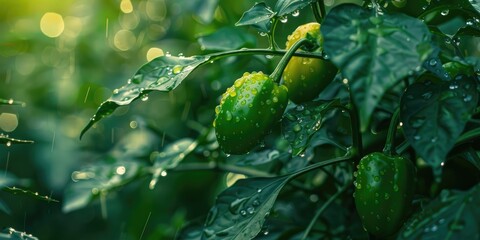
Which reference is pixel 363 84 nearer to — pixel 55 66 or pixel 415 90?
pixel 415 90

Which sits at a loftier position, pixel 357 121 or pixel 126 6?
pixel 357 121

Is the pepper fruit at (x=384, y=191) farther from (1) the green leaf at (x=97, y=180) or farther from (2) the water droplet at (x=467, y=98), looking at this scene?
(1) the green leaf at (x=97, y=180)

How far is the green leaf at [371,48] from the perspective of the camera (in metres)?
0.52

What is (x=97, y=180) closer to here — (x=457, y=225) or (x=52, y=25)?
(x=457, y=225)

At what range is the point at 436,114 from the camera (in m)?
0.63

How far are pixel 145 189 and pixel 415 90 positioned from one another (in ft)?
4.39

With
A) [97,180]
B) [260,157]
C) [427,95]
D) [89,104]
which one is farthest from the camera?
[89,104]

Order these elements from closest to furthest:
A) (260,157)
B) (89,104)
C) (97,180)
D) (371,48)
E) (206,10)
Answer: (371,48)
(260,157)
(97,180)
(206,10)
(89,104)

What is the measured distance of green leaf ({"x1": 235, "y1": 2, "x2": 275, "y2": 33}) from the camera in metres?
0.82

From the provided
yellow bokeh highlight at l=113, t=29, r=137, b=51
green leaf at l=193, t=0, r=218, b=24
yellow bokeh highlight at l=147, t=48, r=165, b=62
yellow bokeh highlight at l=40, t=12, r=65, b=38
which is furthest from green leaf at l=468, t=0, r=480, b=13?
yellow bokeh highlight at l=40, t=12, r=65, b=38

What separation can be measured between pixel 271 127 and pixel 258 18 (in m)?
0.15

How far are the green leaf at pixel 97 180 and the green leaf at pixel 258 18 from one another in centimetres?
57

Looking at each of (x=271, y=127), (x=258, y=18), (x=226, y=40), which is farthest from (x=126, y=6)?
(x=271, y=127)

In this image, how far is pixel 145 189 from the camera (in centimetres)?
193
